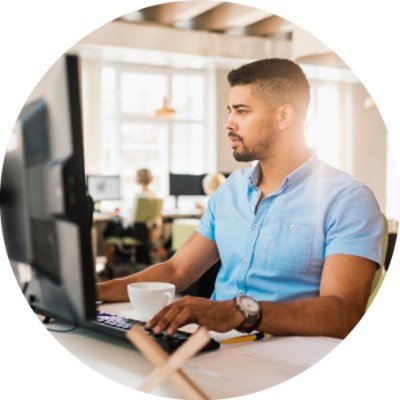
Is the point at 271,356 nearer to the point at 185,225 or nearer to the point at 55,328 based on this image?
the point at 55,328

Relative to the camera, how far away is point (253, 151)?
0.89 m

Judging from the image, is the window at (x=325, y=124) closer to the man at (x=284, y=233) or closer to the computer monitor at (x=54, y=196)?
the man at (x=284, y=233)

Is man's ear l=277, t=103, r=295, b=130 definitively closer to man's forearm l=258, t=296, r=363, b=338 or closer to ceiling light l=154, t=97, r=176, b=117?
man's forearm l=258, t=296, r=363, b=338

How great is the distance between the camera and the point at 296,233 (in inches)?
34.6

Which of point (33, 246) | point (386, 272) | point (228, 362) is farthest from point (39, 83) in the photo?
point (386, 272)

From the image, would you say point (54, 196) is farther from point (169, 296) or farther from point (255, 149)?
point (255, 149)

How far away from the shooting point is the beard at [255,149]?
87 cm

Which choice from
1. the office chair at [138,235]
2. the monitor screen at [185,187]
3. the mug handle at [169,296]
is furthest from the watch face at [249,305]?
the monitor screen at [185,187]

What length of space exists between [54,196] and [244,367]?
32cm

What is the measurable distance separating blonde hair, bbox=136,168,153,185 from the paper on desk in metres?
2.55

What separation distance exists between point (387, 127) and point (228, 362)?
1.65ft

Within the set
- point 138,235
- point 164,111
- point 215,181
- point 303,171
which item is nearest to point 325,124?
point 303,171

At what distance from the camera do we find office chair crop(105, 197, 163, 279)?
4039 mm

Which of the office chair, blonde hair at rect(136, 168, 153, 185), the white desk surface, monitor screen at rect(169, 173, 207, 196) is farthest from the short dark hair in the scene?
monitor screen at rect(169, 173, 207, 196)
